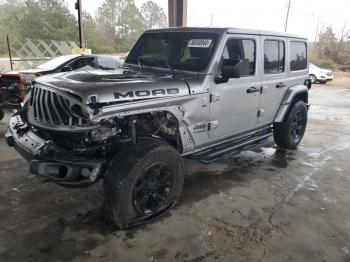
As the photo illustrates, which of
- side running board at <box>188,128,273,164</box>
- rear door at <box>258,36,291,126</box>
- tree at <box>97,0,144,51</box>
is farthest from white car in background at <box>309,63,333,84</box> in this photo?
tree at <box>97,0,144,51</box>

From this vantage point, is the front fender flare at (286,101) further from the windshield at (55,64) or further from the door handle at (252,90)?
the windshield at (55,64)

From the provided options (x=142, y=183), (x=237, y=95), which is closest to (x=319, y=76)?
(x=237, y=95)

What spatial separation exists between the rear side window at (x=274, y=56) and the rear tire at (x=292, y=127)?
92 centimetres

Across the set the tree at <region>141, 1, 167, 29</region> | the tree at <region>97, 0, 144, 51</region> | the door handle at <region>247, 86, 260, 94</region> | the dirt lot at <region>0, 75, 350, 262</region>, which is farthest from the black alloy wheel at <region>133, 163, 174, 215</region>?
the tree at <region>141, 1, 167, 29</region>

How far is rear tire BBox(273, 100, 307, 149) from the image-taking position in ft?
19.0

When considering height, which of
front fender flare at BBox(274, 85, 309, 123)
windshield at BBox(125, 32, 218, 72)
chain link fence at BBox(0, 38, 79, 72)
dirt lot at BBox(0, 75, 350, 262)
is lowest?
dirt lot at BBox(0, 75, 350, 262)

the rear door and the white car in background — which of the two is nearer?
the rear door

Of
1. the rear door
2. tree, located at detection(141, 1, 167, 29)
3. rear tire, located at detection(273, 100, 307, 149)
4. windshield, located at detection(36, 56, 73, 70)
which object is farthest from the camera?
tree, located at detection(141, 1, 167, 29)

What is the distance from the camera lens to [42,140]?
A: 3.46 meters

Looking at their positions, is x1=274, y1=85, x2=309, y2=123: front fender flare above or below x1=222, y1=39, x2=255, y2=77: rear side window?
below

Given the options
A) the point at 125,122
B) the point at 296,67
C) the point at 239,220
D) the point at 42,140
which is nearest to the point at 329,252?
the point at 239,220

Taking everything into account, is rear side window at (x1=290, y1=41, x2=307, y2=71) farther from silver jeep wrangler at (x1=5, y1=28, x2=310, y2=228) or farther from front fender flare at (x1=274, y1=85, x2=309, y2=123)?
silver jeep wrangler at (x1=5, y1=28, x2=310, y2=228)

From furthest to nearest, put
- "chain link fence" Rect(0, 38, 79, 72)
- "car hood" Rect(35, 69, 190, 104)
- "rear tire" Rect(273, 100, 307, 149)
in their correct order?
"chain link fence" Rect(0, 38, 79, 72), "rear tire" Rect(273, 100, 307, 149), "car hood" Rect(35, 69, 190, 104)

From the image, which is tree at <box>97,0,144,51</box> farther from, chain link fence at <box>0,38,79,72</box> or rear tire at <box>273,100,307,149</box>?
rear tire at <box>273,100,307,149</box>
